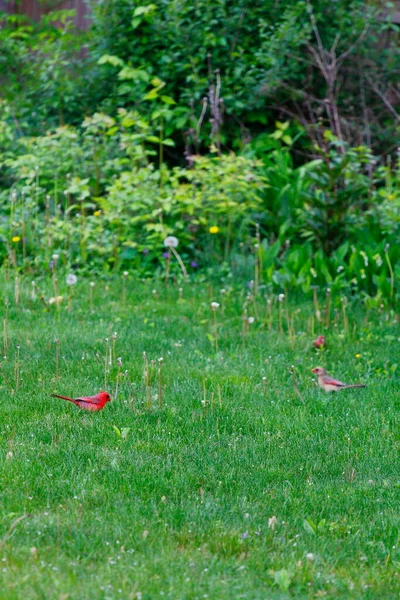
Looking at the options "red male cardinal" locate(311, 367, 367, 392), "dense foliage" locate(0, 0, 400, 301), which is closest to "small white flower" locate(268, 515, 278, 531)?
"red male cardinal" locate(311, 367, 367, 392)

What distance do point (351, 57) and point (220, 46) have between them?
1.63m

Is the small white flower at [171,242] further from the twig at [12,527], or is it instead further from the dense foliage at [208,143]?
Answer: the twig at [12,527]

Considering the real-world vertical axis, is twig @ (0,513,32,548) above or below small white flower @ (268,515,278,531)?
above

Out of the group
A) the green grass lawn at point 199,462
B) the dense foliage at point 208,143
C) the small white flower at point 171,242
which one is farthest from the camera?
the dense foliage at point 208,143

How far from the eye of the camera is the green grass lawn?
9.11 feet

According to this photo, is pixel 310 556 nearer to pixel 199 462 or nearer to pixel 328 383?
pixel 199 462

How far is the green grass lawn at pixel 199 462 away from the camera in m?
2.78

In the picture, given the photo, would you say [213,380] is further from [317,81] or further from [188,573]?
[317,81]

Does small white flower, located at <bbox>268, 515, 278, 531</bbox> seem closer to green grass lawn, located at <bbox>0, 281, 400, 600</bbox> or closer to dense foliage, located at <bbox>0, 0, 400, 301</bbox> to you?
green grass lawn, located at <bbox>0, 281, 400, 600</bbox>

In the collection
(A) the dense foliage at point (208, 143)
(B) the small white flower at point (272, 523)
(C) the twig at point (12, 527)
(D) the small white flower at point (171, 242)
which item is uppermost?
(A) the dense foliage at point (208, 143)

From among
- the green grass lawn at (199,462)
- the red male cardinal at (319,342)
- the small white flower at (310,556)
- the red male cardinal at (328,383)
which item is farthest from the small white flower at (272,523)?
the red male cardinal at (319,342)

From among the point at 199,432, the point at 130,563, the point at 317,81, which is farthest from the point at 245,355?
the point at 317,81

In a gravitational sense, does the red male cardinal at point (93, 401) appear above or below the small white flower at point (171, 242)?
below

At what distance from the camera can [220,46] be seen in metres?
9.05
